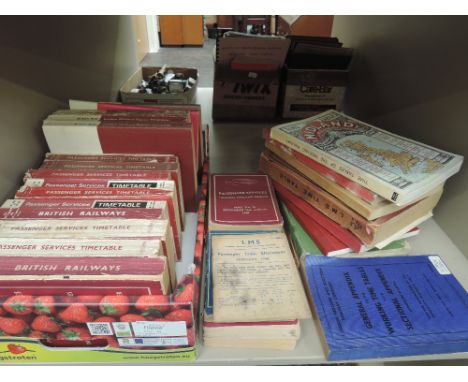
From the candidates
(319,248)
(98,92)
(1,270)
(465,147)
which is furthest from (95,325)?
(98,92)

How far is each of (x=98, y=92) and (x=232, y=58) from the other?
18.1 inches

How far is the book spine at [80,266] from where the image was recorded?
1.34 ft

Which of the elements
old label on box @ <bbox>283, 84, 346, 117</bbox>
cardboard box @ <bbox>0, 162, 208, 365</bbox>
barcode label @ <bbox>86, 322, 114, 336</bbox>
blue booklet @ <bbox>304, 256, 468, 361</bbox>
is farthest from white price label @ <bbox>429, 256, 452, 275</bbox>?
old label on box @ <bbox>283, 84, 346, 117</bbox>

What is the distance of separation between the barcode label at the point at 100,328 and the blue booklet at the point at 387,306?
0.32 meters

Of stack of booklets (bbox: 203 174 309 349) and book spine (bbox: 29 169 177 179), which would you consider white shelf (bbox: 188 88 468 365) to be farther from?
book spine (bbox: 29 169 177 179)

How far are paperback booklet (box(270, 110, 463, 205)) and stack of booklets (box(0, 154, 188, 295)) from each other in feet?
0.98

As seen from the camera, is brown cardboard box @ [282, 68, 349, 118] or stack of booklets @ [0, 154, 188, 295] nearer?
stack of booklets @ [0, 154, 188, 295]

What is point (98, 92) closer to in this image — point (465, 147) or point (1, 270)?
point (1, 270)

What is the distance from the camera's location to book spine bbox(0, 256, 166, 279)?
0.41 m

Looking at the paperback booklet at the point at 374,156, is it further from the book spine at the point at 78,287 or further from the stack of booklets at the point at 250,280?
the book spine at the point at 78,287

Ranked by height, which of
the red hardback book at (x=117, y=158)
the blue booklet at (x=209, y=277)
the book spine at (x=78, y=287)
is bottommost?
the blue booklet at (x=209, y=277)

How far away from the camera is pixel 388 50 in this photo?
2.97 ft

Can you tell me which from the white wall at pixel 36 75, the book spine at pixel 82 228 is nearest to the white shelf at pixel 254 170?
the book spine at pixel 82 228

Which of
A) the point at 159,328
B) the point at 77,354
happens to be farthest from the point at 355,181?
the point at 77,354
